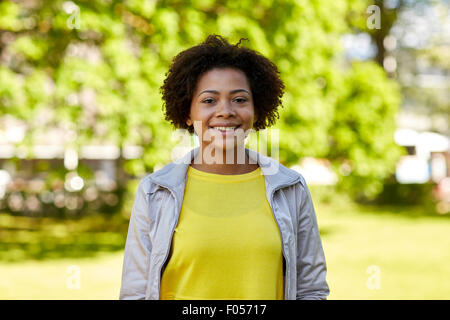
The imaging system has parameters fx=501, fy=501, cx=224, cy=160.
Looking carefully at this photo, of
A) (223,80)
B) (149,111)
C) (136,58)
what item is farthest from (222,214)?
(136,58)

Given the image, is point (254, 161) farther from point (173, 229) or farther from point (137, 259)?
point (137, 259)

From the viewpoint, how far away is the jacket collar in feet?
6.94

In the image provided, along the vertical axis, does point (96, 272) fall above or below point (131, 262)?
below

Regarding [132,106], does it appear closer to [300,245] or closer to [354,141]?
[354,141]

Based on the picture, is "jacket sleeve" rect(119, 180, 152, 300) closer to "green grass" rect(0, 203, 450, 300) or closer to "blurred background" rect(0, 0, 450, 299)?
"blurred background" rect(0, 0, 450, 299)

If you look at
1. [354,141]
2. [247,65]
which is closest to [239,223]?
[247,65]

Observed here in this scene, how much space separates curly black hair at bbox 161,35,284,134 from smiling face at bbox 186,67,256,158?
0.05 meters

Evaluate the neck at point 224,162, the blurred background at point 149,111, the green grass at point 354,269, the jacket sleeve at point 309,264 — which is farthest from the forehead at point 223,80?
the green grass at point 354,269

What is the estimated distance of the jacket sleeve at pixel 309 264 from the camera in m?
2.12

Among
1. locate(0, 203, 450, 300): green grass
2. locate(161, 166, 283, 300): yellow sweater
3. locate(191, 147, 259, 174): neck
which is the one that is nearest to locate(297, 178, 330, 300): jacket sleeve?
locate(161, 166, 283, 300): yellow sweater

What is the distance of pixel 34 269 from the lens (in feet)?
32.1

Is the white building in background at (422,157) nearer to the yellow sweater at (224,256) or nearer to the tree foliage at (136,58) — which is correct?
the tree foliage at (136,58)

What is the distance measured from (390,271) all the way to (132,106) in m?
5.74

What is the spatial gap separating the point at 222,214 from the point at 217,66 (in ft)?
2.20
